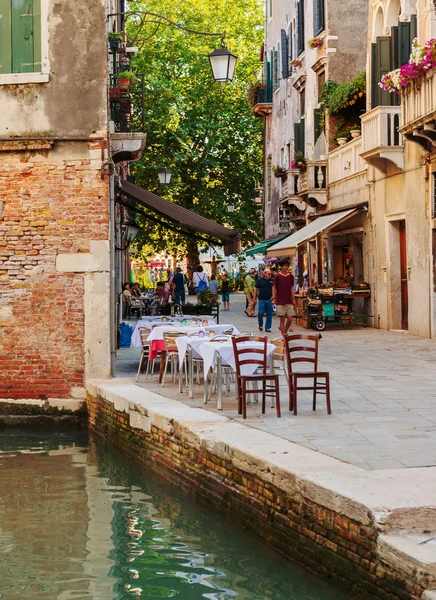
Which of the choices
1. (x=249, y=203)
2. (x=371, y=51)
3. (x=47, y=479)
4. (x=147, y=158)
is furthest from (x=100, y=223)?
(x=249, y=203)

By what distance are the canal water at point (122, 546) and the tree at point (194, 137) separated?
3084cm

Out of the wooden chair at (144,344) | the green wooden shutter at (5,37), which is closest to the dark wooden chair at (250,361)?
the wooden chair at (144,344)

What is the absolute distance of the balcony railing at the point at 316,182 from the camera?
89.6 feet

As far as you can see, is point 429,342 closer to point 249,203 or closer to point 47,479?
point 47,479

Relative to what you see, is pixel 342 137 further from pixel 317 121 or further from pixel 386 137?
pixel 386 137

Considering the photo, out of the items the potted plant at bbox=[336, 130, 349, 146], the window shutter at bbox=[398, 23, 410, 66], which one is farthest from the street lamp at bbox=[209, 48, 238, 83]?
the potted plant at bbox=[336, 130, 349, 146]

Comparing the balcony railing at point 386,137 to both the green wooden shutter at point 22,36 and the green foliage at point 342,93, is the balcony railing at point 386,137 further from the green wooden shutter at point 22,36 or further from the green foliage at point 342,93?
the green wooden shutter at point 22,36

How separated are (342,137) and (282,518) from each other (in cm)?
2010

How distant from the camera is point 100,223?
13156 mm

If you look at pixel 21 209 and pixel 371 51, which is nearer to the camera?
pixel 21 209

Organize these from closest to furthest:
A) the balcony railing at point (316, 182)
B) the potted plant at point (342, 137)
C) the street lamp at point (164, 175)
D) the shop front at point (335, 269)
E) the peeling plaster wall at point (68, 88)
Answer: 1. the peeling plaster wall at point (68, 88)
2. the shop front at point (335, 269)
3. the potted plant at point (342, 137)
4. the street lamp at point (164, 175)
5. the balcony railing at point (316, 182)

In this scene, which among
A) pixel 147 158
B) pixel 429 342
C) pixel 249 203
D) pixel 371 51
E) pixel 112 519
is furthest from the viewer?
pixel 249 203

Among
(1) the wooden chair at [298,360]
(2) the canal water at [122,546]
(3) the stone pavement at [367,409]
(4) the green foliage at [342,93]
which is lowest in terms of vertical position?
(2) the canal water at [122,546]

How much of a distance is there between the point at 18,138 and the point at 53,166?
0.57 meters
